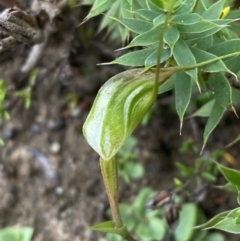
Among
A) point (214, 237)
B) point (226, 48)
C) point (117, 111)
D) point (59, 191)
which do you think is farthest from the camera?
point (59, 191)

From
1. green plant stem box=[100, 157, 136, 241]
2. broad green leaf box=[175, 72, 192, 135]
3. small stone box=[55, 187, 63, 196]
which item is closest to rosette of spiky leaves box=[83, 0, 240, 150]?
broad green leaf box=[175, 72, 192, 135]

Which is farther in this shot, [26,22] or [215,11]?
[26,22]

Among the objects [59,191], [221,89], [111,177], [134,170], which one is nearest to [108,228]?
[111,177]

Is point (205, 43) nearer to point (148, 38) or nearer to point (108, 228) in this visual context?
point (148, 38)

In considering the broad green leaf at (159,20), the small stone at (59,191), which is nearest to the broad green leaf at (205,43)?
the broad green leaf at (159,20)

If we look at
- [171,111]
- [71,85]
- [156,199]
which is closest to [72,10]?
[71,85]

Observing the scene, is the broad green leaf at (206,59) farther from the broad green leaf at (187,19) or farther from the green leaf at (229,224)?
the green leaf at (229,224)
